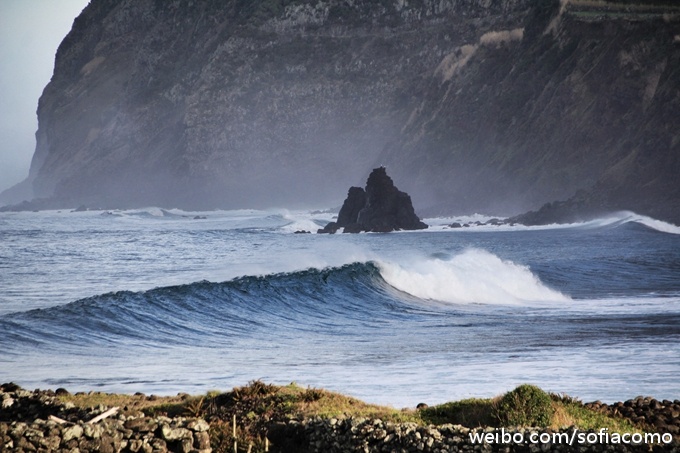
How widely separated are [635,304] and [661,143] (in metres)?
82.9

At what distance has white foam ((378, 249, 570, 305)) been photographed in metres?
41.6

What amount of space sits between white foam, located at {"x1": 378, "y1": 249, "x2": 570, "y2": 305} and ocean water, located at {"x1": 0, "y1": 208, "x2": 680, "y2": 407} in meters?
0.14

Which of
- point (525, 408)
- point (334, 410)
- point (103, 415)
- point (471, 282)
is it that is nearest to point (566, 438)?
point (525, 408)

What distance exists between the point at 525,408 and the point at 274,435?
351cm

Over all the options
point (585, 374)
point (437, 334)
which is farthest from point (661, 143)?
point (585, 374)

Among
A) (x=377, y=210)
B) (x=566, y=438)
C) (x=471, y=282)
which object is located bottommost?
(x=566, y=438)

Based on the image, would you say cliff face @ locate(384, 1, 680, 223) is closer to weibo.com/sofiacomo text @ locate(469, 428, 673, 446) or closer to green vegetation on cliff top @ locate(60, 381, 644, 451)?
green vegetation on cliff top @ locate(60, 381, 644, 451)

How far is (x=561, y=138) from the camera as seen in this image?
13812 centimetres

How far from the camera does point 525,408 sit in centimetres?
1275

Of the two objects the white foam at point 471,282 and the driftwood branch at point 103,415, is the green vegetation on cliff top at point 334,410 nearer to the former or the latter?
the driftwood branch at point 103,415

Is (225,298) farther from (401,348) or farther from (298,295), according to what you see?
(401,348)

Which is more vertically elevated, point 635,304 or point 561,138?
point 561,138

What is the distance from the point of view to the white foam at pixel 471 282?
41.6 m

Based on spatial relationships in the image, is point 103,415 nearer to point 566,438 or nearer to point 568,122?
point 566,438
